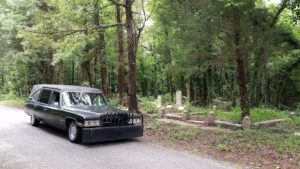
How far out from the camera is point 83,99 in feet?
32.6

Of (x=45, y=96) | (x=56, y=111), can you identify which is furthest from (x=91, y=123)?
(x=45, y=96)

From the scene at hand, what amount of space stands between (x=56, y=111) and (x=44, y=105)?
122 cm

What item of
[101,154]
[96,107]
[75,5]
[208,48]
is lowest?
[101,154]

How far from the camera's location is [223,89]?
25.5 metres

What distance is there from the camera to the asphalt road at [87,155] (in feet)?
21.4

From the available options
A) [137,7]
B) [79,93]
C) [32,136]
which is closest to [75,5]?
[137,7]

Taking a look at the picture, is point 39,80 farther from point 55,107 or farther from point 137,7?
point 55,107

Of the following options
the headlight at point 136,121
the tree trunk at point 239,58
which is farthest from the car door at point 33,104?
the tree trunk at point 239,58

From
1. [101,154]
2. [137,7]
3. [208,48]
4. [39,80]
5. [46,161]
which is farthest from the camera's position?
[39,80]

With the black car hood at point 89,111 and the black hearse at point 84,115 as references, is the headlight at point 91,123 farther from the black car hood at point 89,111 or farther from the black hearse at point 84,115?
the black car hood at point 89,111

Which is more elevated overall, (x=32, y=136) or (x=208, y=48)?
(x=208, y=48)

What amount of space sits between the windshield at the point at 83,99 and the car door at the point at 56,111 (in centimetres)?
29

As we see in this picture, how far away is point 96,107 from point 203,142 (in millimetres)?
3466

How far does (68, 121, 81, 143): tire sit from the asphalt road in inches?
6.8
